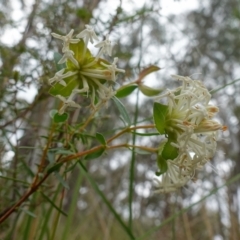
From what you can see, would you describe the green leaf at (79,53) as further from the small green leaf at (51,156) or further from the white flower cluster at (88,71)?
the small green leaf at (51,156)

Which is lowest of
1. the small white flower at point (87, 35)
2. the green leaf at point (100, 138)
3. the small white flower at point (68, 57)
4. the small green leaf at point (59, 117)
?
the green leaf at point (100, 138)

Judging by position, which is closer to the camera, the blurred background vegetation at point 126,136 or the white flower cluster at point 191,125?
the white flower cluster at point 191,125

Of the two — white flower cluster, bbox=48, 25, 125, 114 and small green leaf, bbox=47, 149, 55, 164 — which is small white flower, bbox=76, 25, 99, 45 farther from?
small green leaf, bbox=47, 149, 55, 164

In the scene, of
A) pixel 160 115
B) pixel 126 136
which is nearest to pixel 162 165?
pixel 160 115

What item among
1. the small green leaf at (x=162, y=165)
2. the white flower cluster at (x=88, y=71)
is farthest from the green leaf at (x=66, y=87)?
the small green leaf at (x=162, y=165)

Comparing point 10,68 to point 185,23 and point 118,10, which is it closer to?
point 118,10

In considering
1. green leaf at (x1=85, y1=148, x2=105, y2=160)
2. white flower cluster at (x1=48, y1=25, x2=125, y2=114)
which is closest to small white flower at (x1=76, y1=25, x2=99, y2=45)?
white flower cluster at (x1=48, y1=25, x2=125, y2=114)

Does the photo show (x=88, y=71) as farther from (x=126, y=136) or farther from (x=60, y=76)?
(x=126, y=136)
